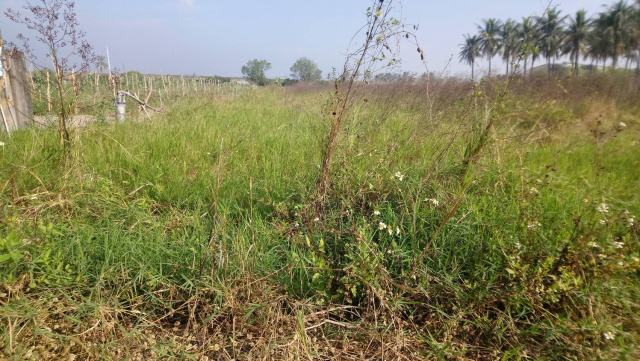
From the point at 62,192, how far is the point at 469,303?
276cm

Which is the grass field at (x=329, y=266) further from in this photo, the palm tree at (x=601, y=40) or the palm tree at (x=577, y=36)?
the palm tree at (x=577, y=36)

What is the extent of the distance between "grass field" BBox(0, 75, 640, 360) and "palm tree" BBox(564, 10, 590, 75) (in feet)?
115

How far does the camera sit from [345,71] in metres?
2.24

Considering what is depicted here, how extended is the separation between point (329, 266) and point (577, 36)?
38.7 metres

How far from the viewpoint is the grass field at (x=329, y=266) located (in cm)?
141

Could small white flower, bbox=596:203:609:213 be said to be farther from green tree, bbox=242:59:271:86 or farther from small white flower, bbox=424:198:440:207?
green tree, bbox=242:59:271:86

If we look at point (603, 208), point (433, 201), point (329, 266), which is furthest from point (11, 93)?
point (603, 208)

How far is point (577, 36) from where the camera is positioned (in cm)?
2888

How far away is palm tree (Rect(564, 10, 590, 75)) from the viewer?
91.0 feet

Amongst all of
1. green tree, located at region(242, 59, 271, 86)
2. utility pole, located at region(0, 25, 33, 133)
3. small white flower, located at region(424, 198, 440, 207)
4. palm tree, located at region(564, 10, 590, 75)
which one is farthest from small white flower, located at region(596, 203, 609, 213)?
palm tree, located at region(564, 10, 590, 75)

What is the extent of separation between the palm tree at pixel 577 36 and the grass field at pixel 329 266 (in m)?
34.9

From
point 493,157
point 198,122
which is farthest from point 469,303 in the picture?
point 198,122

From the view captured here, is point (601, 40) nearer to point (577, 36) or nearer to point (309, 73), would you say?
point (577, 36)

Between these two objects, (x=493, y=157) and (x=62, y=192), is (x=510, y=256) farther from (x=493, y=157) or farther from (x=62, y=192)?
(x=62, y=192)
